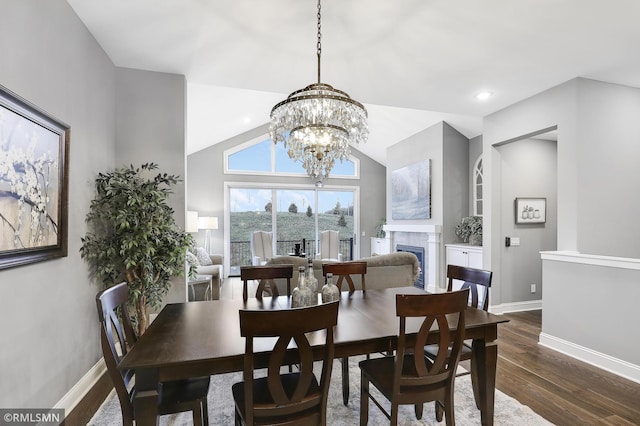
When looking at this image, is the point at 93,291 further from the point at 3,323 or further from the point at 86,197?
the point at 3,323

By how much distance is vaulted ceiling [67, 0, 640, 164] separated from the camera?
2.31m

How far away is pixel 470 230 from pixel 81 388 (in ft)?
17.5

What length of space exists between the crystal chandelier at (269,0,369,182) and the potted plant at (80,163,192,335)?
1180 millimetres

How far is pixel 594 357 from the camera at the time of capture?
2939 millimetres

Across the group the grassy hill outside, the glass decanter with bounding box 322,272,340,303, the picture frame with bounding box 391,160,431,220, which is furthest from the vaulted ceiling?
the grassy hill outside

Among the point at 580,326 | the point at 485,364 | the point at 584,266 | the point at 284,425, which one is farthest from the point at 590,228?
the point at 284,425

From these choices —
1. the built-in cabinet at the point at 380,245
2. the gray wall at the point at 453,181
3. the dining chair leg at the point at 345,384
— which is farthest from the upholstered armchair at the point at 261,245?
the dining chair leg at the point at 345,384

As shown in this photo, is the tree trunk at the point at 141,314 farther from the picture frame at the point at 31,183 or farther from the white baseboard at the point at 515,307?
the white baseboard at the point at 515,307

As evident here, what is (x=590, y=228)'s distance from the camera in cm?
333

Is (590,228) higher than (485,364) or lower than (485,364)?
higher

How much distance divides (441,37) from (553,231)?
12.3 feet

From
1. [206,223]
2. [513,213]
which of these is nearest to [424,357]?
[513,213]

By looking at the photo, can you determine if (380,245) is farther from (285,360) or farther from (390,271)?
(285,360)

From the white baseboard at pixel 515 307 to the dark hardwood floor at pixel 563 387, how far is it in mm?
997
